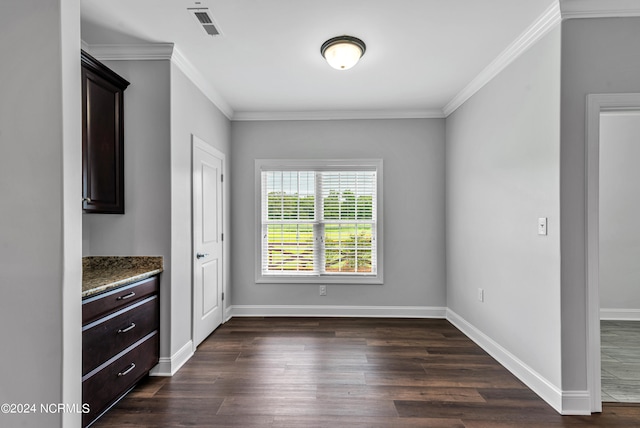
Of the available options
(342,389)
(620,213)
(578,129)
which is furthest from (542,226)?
(620,213)

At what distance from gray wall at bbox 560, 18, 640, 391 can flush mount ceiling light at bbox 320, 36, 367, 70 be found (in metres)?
1.37

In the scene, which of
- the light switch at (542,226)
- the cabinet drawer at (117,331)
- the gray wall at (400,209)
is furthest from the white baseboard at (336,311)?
the light switch at (542,226)

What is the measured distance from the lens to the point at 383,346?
3359 millimetres

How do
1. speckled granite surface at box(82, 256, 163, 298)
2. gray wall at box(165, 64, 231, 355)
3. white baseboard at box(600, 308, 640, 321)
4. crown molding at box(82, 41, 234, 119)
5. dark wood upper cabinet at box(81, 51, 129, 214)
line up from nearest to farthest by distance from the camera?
dark wood upper cabinet at box(81, 51, 129, 214), speckled granite surface at box(82, 256, 163, 298), crown molding at box(82, 41, 234, 119), gray wall at box(165, 64, 231, 355), white baseboard at box(600, 308, 640, 321)

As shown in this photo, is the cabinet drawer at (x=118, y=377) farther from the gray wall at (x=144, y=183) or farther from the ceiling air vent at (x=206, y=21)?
the ceiling air vent at (x=206, y=21)

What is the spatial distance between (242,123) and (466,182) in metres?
2.87

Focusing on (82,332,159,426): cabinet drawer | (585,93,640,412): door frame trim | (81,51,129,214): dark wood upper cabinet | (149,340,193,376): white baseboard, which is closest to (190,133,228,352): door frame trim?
(149,340,193,376): white baseboard

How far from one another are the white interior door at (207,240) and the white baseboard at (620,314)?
187 inches

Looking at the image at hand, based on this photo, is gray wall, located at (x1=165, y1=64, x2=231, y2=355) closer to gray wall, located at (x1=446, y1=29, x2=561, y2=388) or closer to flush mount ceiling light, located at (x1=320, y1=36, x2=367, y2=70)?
flush mount ceiling light, located at (x1=320, y1=36, x2=367, y2=70)

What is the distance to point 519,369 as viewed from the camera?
2.69 m

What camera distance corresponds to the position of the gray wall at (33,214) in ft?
4.29

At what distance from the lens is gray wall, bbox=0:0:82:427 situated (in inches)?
51.5

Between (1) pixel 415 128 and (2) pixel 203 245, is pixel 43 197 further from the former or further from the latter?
(1) pixel 415 128

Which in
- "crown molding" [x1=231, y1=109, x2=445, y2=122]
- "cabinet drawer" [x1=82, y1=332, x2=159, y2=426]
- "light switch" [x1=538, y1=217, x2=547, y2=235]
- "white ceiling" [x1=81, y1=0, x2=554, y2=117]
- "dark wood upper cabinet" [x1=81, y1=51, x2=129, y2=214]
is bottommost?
"cabinet drawer" [x1=82, y1=332, x2=159, y2=426]
